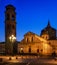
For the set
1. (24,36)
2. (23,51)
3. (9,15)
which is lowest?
(23,51)

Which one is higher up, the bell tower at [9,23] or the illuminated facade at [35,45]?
the bell tower at [9,23]

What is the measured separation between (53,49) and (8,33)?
61.7 feet

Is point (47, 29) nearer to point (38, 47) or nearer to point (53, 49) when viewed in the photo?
point (53, 49)

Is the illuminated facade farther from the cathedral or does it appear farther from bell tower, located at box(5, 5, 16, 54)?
bell tower, located at box(5, 5, 16, 54)

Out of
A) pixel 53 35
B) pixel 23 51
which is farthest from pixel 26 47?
pixel 53 35

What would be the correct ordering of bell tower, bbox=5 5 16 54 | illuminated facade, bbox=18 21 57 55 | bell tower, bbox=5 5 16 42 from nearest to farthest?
bell tower, bbox=5 5 16 54, bell tower, bbox=5 5 16 42, illuminated facade, bbox=18 21 57 55

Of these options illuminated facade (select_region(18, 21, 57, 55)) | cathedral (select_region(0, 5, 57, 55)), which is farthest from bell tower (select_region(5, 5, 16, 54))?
illuminated facade (select_region(18, 21, 57, 55))

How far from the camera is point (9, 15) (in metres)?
66.2

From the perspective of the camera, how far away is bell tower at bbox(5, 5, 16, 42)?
6642 centimetres

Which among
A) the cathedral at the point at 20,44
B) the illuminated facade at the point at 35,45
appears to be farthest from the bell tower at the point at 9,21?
the illuminated facade at the point at 35,45

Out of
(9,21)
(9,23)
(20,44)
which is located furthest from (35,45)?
(9,21)

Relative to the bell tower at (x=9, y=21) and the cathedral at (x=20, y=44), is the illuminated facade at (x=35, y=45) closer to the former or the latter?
the cathedral at (x=20, y=44)

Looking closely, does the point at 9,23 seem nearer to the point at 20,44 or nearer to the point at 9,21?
the point at 9,21

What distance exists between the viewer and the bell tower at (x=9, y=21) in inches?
2615
